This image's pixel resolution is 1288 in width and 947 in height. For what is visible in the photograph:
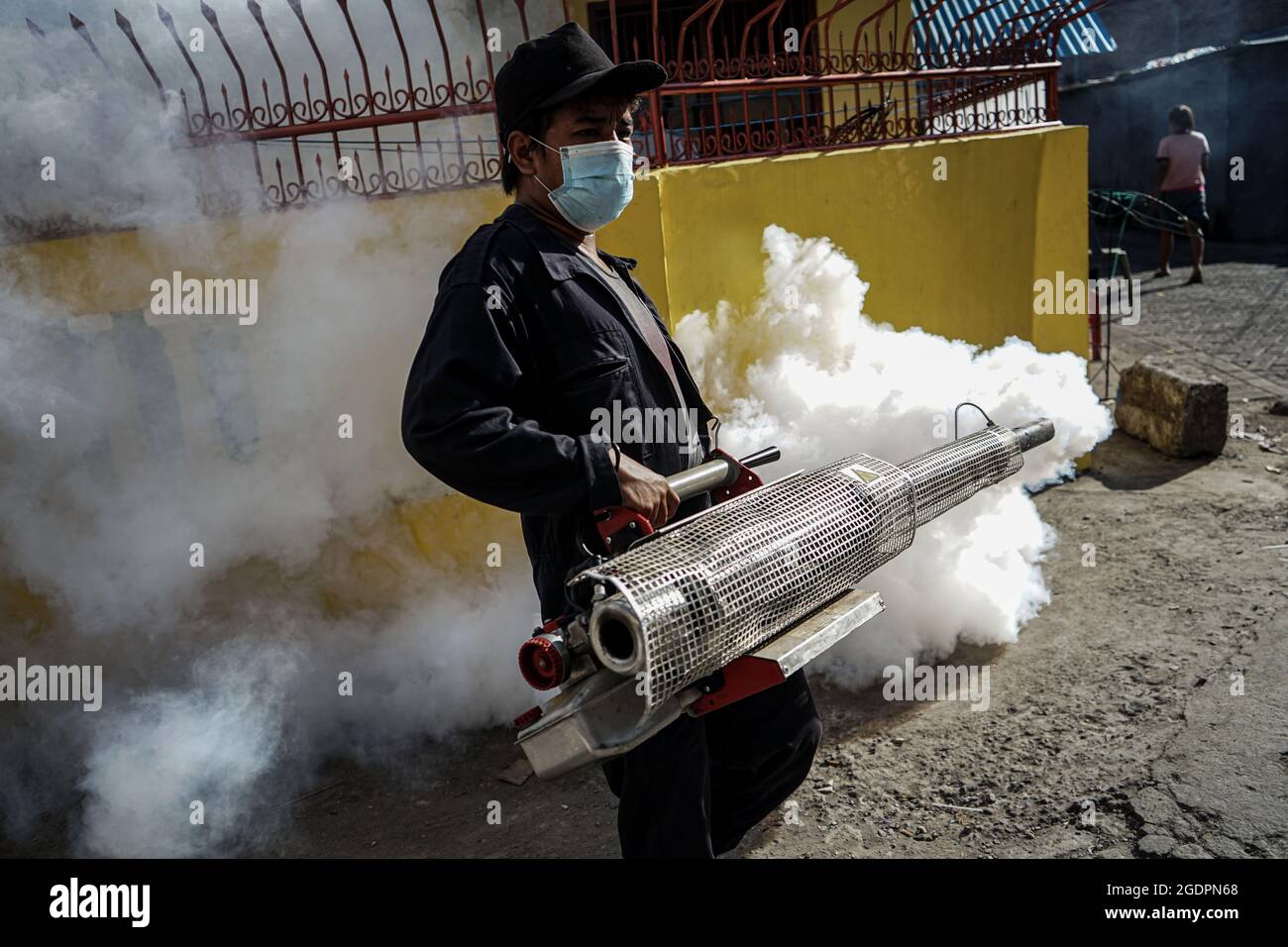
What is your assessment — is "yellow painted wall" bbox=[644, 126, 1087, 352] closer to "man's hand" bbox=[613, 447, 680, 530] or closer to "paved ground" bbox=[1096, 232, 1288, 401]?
"paved ground" bbox=[1096, 232, 1288, 401]

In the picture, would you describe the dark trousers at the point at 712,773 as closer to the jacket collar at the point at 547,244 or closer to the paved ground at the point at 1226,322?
the jacket collar at the point at 547,244

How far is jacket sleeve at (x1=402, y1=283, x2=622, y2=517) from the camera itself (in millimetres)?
2002

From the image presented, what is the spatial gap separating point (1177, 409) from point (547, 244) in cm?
520

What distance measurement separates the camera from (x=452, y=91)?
418cm

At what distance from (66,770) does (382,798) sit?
141cm

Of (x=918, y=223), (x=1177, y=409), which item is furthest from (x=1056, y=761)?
(x=1177, y=409)

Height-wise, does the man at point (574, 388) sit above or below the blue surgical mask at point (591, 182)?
below

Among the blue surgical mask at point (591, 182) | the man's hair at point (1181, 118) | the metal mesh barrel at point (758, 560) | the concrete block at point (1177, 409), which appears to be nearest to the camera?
the metal mesh barrel at point (758, 560)

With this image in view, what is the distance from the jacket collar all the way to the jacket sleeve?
25 cm

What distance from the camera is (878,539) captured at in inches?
95.8

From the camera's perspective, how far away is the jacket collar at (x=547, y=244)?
2260 millimetres

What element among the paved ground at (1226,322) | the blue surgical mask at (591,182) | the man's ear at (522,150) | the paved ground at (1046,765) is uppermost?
the man's ear at (522,150)

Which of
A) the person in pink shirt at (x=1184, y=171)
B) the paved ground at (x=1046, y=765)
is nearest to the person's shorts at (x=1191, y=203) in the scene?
the person in pink shirt at (x=1184, y=171)
